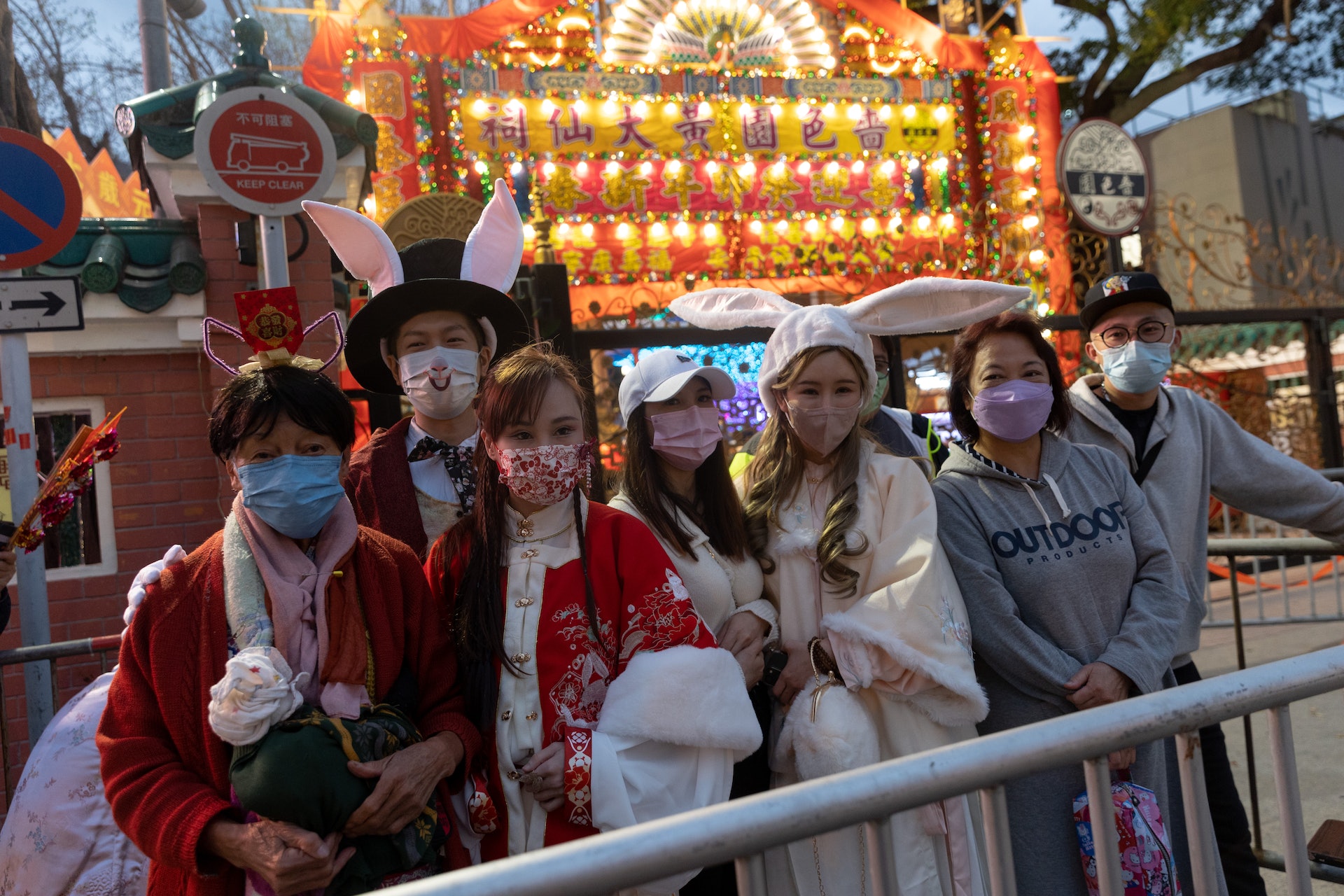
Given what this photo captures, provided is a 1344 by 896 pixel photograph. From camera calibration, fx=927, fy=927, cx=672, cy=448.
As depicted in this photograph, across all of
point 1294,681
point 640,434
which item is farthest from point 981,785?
point 640,434

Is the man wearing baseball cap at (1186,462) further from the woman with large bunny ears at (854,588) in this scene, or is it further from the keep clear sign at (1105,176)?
the keep clear sign at (1105,176)

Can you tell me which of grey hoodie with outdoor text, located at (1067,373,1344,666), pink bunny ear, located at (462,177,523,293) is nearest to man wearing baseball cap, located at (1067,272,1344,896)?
grey hoodie with outdoor text, located at (1067,373,1344,666)

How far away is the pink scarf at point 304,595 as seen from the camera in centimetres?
180

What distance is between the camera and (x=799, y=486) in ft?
7.98

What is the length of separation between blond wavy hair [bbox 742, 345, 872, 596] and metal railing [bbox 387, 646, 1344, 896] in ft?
2.77

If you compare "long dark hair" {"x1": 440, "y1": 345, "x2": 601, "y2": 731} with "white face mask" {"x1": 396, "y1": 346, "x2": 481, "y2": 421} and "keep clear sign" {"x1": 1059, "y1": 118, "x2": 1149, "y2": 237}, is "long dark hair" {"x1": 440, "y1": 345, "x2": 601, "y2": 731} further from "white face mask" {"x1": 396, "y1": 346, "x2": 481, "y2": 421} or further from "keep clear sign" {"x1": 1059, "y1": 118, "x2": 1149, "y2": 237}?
"keep clear sign" {"x1": 1059, "y1": 118, "x2": 1149, "y2": 237}

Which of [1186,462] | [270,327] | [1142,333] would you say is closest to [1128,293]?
[1142,333]

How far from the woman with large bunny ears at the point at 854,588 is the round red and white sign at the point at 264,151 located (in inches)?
81.3

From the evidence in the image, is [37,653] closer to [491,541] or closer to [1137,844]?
[491,541]

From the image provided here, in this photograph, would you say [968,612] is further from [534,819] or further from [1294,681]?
[534,819]

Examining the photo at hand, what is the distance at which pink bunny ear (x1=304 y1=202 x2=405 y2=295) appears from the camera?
2736 mm

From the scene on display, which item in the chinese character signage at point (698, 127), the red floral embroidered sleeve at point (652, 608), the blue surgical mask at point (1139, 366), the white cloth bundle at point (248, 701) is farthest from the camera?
the chinese character signage at point (698, 127)

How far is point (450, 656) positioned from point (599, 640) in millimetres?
319

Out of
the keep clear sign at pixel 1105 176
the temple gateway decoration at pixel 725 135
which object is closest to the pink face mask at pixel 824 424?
the temple gateway decoration at pixel 725 135
